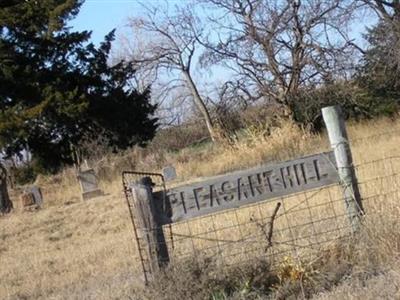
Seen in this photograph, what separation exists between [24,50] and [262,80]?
1080cm

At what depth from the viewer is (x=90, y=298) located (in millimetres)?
7324

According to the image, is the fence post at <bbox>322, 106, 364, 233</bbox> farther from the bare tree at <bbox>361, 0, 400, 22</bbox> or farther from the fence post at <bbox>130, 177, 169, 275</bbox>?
the bare tree at <bbox>361, 0, 400, 22</bbox>


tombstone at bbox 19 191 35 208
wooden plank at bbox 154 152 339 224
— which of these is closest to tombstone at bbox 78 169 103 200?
tombstone at bbox 19 191 35 208

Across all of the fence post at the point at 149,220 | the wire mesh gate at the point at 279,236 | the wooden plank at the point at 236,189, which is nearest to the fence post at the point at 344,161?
the wire mesh gate at the point at 279,236

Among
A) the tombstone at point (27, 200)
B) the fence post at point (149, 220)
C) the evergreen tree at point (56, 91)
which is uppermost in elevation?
the evergreen tree at point (56, 91)

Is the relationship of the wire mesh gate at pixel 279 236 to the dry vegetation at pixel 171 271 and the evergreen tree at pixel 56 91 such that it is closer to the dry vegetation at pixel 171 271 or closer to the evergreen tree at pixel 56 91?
the dry vegetation at pixel 171 271

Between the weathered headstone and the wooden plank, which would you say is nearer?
the wooden plank

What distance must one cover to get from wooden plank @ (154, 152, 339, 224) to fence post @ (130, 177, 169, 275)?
0.29ft

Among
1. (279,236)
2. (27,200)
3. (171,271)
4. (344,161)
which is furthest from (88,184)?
(171,271)

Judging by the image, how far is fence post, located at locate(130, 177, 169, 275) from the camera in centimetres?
647

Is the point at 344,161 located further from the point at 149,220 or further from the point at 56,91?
the point at 56,91

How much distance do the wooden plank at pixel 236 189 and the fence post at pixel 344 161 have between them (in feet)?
0.85

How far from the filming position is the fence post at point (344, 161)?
670cm

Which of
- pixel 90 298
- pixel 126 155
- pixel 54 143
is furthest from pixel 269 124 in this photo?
pixel 90 298
